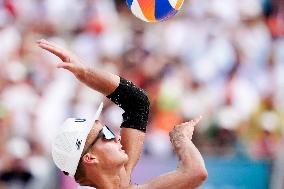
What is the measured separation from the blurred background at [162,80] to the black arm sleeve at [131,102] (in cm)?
337

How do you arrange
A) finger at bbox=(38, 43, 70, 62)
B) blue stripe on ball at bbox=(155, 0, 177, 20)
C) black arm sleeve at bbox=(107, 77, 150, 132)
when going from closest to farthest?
finger at bbox=(38, 43, 70, 62) → black arm sleeve at bbox=(107, 77, 150, 132) → blue stripe on ball at bbox=(155, 0, 177, 20)

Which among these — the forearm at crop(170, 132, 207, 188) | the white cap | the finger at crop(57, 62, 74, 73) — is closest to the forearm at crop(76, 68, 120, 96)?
the finger at crop(57, 62, 74, 73)

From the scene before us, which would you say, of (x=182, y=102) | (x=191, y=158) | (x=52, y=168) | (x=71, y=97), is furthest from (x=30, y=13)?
(x=191, y=158)

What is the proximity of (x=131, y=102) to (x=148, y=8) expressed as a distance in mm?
768

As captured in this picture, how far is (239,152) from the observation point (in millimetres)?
8945

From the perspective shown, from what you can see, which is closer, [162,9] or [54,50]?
[54,50]

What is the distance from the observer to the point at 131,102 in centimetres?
467

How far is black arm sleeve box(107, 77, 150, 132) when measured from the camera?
15.1 ft

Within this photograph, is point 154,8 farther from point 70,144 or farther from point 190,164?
point 190,164

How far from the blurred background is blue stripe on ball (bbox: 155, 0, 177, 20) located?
3221mm

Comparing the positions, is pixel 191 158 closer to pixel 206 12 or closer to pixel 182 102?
pixel 182 102

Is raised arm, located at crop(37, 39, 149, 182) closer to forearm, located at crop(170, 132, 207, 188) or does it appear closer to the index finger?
the index finger

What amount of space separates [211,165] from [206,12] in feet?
11.3

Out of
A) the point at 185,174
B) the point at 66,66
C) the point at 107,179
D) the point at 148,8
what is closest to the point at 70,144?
the point at 107,179
